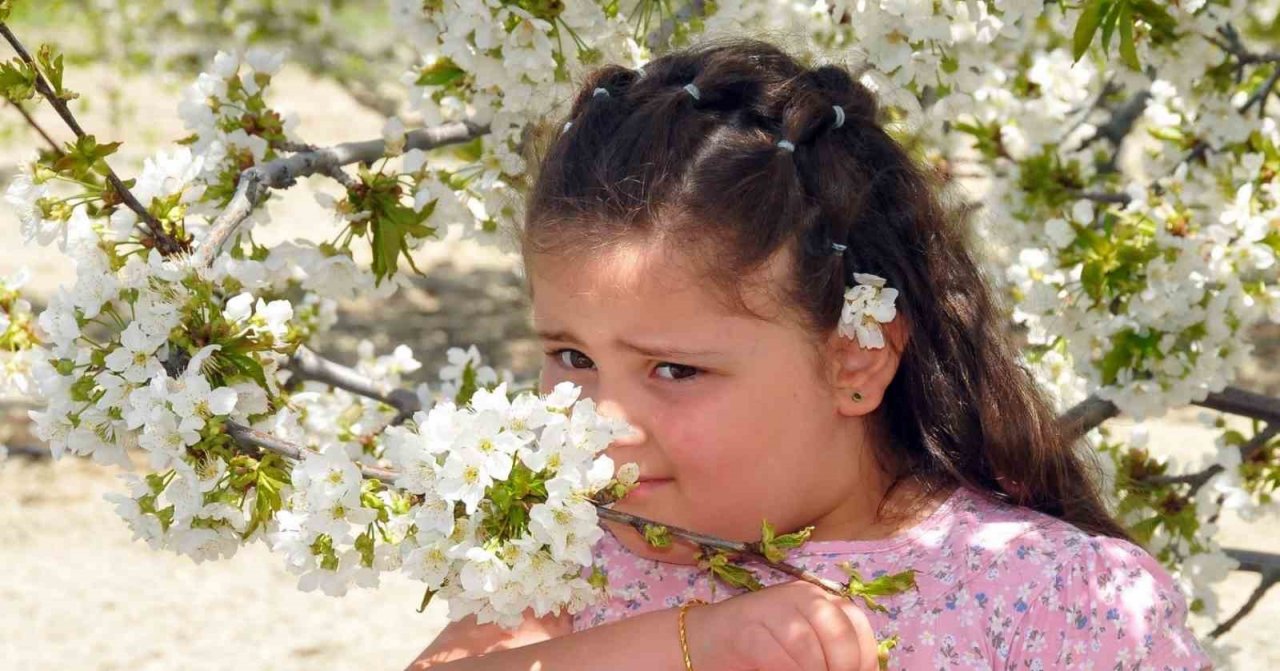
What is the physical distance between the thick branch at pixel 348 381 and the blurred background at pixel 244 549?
0.37m

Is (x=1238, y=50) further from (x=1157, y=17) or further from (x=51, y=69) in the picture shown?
(x=51, y=69)

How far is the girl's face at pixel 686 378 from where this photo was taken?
1892 millimetres

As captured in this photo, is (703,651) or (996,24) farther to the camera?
(996,24)

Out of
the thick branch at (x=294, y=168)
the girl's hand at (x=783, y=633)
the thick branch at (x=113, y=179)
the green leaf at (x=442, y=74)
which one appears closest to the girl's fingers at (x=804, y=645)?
the girl's hand at (x=783, y=633)

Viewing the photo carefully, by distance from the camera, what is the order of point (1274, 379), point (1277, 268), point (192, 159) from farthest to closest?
point (1274, 379) < point (1277, 268) < point (192, 159)

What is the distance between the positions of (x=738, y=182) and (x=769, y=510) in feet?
1.36

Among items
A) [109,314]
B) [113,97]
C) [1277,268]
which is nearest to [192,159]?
[109,314]

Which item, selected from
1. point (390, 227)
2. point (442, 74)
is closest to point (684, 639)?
point (390, 227)

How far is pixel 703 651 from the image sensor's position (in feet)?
5.99

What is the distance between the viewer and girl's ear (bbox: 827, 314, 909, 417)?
6.77ft

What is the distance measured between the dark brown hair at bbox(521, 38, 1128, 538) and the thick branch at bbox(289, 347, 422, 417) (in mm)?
642

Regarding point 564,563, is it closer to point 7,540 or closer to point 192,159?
point 192,159

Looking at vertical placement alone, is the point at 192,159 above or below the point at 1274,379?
above

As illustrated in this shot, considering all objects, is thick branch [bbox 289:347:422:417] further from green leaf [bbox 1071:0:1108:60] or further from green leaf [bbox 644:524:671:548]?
green leaf [bbox 1071:0:1108:60]
